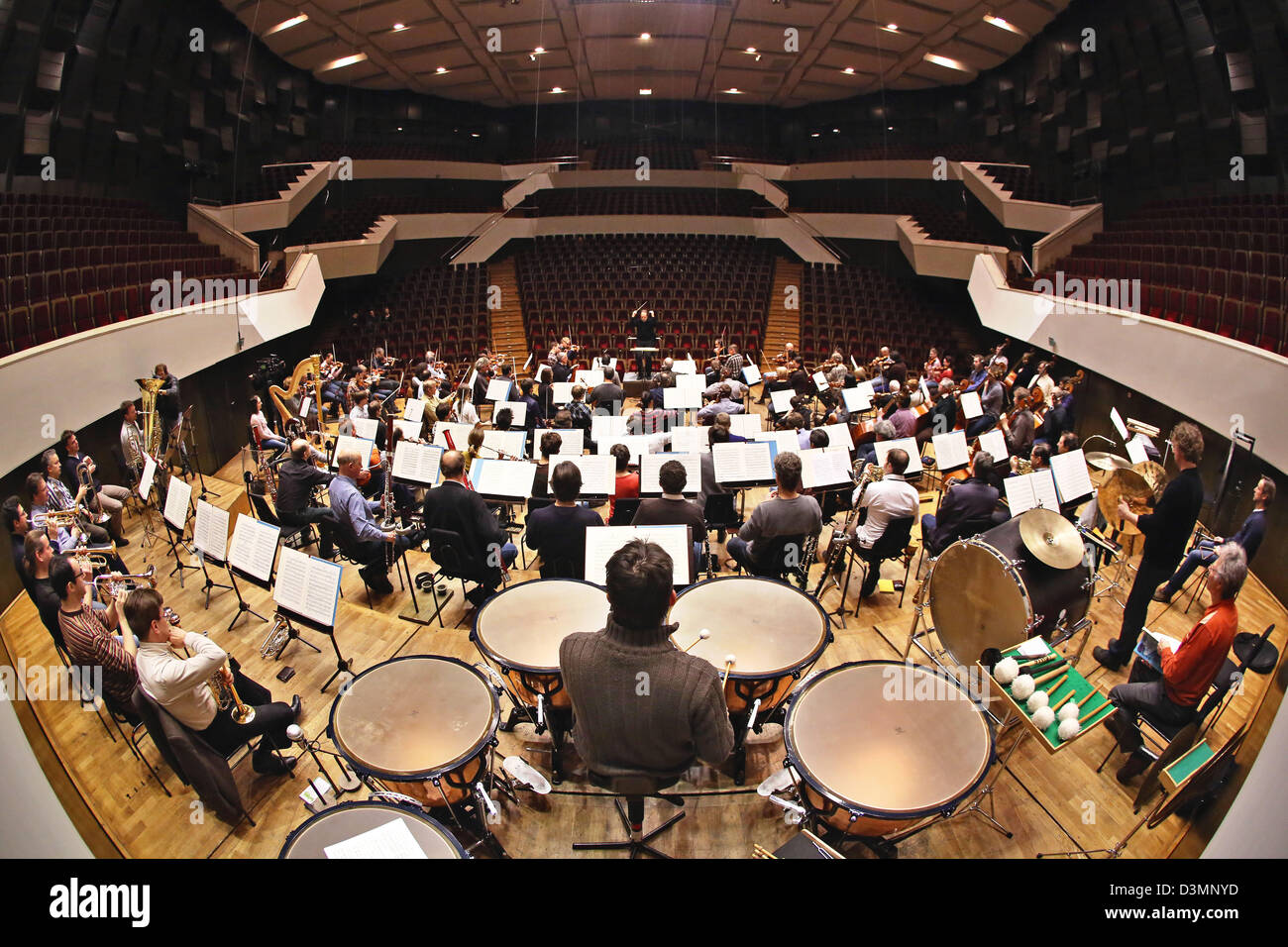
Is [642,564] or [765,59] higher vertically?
[765,59]

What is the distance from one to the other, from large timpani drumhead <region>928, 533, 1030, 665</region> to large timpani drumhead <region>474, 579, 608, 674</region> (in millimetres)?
2017

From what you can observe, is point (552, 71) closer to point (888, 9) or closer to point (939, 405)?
point (888, 9)

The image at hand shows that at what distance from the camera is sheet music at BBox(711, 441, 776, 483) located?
573 cm

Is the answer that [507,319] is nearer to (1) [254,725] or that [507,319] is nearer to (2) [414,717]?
(1) [254,725]

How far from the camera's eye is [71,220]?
9.38 metres

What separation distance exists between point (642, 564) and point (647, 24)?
1756cm

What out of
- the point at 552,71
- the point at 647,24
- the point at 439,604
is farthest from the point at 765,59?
the point at 439,604

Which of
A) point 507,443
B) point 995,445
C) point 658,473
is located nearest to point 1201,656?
point 995,445

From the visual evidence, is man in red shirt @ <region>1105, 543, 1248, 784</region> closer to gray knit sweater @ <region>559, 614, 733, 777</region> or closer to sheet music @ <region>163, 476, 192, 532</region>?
gray knit sweater @ <region>559, 614, 733, 777</region>

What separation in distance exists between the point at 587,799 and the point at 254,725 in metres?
1.90

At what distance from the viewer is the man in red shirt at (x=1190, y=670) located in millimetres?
3273

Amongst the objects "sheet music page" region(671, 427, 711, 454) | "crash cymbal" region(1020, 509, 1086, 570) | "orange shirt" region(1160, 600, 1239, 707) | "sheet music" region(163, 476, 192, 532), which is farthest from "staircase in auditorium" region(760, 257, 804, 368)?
"orange shirt" region(1160, 600, 1239, 707)

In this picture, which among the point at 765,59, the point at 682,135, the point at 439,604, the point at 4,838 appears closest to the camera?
the point at 4,838

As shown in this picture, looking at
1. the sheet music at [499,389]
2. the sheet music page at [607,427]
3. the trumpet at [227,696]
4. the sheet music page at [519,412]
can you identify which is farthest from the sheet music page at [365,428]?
the trumpet at [227,696]
